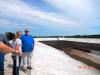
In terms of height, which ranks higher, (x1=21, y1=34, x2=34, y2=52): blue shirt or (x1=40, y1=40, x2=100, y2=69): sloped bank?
(x1=21, y1=34, x2=34, y2=52): blue shirt

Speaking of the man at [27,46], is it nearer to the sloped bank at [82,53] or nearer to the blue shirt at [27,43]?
the blue shirt at [27,43]

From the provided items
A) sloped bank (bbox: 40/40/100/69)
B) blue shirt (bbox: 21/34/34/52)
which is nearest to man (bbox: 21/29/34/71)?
blue shirt (bbox: 21/34/34/52)

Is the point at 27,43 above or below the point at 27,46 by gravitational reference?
above

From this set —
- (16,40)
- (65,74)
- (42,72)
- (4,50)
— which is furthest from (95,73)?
(4,50)

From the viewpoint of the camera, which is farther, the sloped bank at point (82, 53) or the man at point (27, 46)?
the sloped bank at point (82, 53)

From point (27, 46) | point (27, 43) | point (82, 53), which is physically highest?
point (27, 43)

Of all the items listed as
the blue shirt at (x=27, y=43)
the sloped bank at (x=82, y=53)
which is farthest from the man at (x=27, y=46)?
the sloped bank at (x=82, y=53)

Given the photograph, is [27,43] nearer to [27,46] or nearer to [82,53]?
[27,46]

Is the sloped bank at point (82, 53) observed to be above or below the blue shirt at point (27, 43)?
below

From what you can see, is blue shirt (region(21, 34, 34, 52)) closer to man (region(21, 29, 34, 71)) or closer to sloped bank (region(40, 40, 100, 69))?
man (region(21, 29, 34, 71))

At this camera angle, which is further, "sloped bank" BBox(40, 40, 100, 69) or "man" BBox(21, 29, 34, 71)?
"sloped bank" BBox(40, 40, 100, 69)

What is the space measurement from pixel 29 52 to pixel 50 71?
141 cm

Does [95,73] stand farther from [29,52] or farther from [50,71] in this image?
[29,52]

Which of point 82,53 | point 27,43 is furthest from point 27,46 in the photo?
point 82,53
